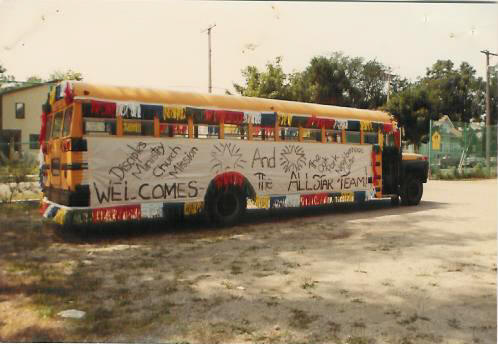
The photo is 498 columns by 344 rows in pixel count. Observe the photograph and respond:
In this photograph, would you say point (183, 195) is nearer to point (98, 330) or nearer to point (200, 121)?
point (200, 121)

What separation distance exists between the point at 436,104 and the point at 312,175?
104 feet

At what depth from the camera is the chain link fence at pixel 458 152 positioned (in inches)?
966

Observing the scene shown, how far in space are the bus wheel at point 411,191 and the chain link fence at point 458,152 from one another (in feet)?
43.7

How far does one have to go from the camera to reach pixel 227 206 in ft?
28.6

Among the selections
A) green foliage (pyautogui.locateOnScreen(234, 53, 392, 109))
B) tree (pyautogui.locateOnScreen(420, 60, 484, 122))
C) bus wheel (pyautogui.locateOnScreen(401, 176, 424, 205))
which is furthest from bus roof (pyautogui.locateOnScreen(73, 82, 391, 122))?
tree (pyautogui.locateOnScreen(420, 60, 484, 122))

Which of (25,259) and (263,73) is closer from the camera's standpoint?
(25,259)

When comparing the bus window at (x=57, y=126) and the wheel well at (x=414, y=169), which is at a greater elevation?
the bus window at (x=57, y=126)

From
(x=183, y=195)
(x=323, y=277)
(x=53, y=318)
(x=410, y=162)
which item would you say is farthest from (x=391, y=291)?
(x=410, y=162)

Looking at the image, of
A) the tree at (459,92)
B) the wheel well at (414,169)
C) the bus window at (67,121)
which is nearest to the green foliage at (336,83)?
the tree at (459,92)

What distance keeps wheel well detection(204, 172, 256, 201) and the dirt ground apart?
684mm

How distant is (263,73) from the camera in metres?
30.1

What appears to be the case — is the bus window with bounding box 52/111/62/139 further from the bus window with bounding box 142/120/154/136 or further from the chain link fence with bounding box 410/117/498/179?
the chain link fence with bounding box 410/117/498/179

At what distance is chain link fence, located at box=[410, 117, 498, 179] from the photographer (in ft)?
80.5

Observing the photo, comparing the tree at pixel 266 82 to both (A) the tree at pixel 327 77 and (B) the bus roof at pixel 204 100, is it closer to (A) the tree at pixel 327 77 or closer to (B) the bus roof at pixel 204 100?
(A) the tree at pixel 327 77
